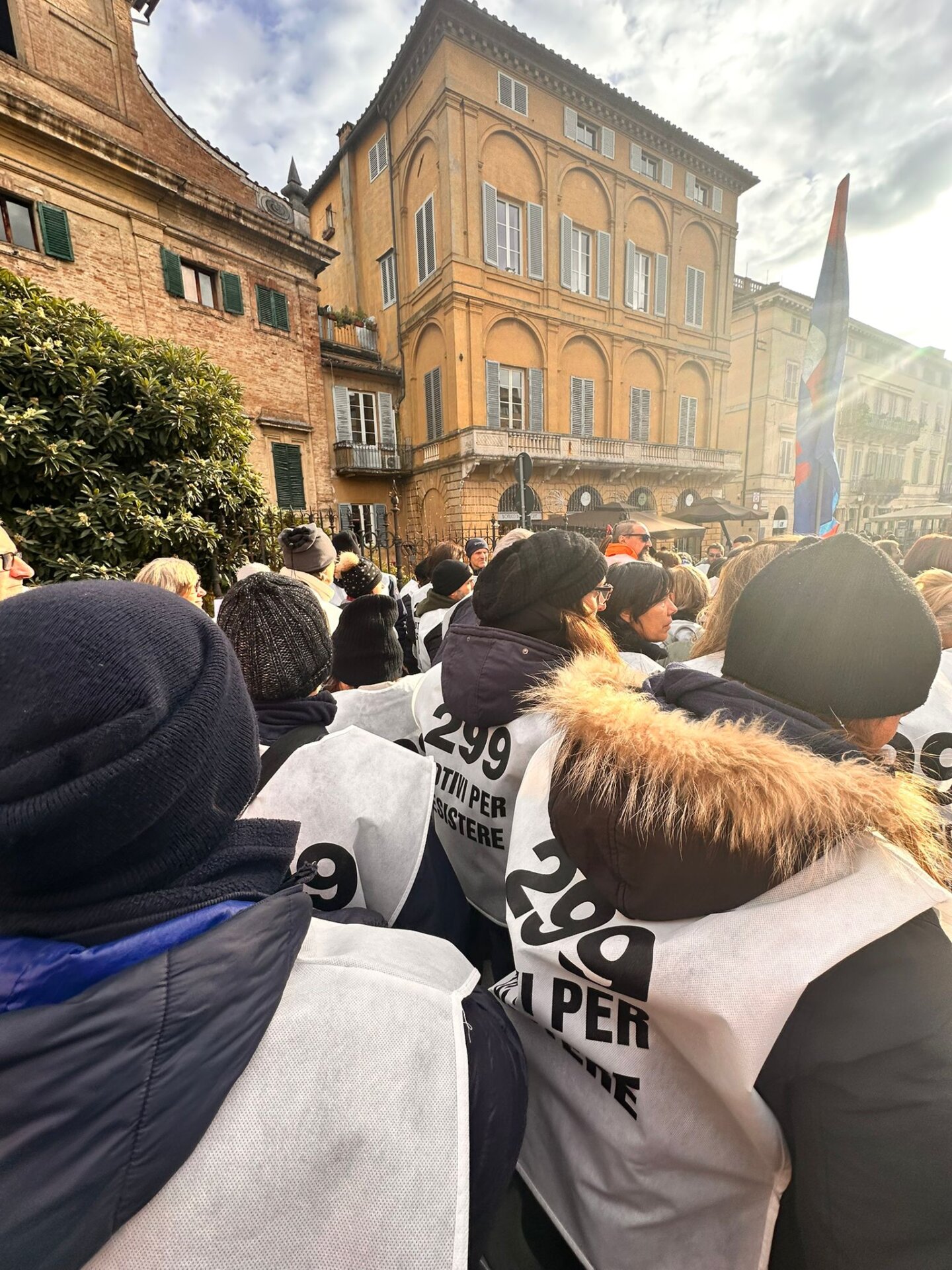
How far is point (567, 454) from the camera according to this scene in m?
18.9

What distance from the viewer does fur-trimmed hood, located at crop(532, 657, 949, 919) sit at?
0.82m

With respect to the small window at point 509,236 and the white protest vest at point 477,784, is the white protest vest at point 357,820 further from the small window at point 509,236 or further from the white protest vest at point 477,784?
the small window at point 509,236

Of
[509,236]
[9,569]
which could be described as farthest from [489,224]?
[9,569]

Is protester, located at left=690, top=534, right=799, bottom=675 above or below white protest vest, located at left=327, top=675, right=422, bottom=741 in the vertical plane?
above

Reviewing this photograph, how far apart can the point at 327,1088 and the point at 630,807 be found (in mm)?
578

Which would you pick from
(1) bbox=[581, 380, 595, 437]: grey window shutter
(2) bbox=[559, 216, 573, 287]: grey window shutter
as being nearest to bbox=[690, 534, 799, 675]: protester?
(1) bbox=[581, 380, 595, 437]: grey window shutter

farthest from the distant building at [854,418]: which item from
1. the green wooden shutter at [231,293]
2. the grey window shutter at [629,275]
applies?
the green wooden shutter at [231,293]

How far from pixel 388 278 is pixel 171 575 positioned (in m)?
21.4

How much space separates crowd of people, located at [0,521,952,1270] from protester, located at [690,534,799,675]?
53 centimetres

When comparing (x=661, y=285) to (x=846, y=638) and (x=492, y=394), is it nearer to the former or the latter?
(x=492, y=394)

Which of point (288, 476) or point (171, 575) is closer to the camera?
point (171, 575)

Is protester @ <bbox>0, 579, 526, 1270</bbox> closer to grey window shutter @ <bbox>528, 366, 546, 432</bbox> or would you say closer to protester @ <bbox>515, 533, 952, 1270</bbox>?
protester @ <bbox>515, 533, 952, 1270</bbox>

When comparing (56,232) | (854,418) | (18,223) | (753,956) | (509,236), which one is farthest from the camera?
(854,418)

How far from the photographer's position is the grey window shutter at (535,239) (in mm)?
17609
